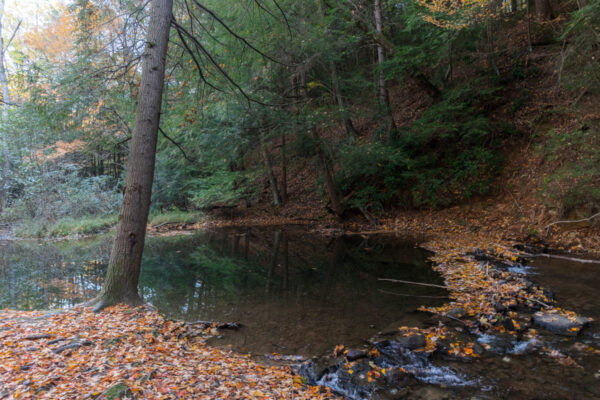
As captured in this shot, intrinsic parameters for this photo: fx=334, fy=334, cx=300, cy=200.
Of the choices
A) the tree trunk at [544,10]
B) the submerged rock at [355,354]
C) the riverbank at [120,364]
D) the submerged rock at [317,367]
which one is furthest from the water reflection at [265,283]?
the tree trunk at [544,10]

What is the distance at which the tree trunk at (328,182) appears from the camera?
14.2 meters

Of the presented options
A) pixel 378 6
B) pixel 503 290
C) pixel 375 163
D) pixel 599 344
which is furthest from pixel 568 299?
pixel 378 6

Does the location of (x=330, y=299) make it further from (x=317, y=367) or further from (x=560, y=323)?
(x=560, y=323)

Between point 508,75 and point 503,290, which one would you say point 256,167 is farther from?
point 503,290

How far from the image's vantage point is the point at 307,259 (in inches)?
423

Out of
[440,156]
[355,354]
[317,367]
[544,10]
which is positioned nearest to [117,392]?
[317,367]

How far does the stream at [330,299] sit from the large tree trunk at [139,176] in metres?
1.25

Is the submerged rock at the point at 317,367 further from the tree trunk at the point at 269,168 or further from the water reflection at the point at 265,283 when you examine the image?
the tree trunk at the point at 269,168

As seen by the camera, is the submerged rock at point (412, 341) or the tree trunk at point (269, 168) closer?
the submerged rock at point (412, 341)

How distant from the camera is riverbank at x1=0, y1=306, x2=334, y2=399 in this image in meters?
3.14

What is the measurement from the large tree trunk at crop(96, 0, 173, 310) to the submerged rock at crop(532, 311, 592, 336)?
655 cm

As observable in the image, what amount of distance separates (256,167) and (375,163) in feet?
23.0

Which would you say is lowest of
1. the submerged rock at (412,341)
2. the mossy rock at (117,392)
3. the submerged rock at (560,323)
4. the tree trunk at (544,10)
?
the submerged rock at (412,341)

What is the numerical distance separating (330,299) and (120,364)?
4316 mm
